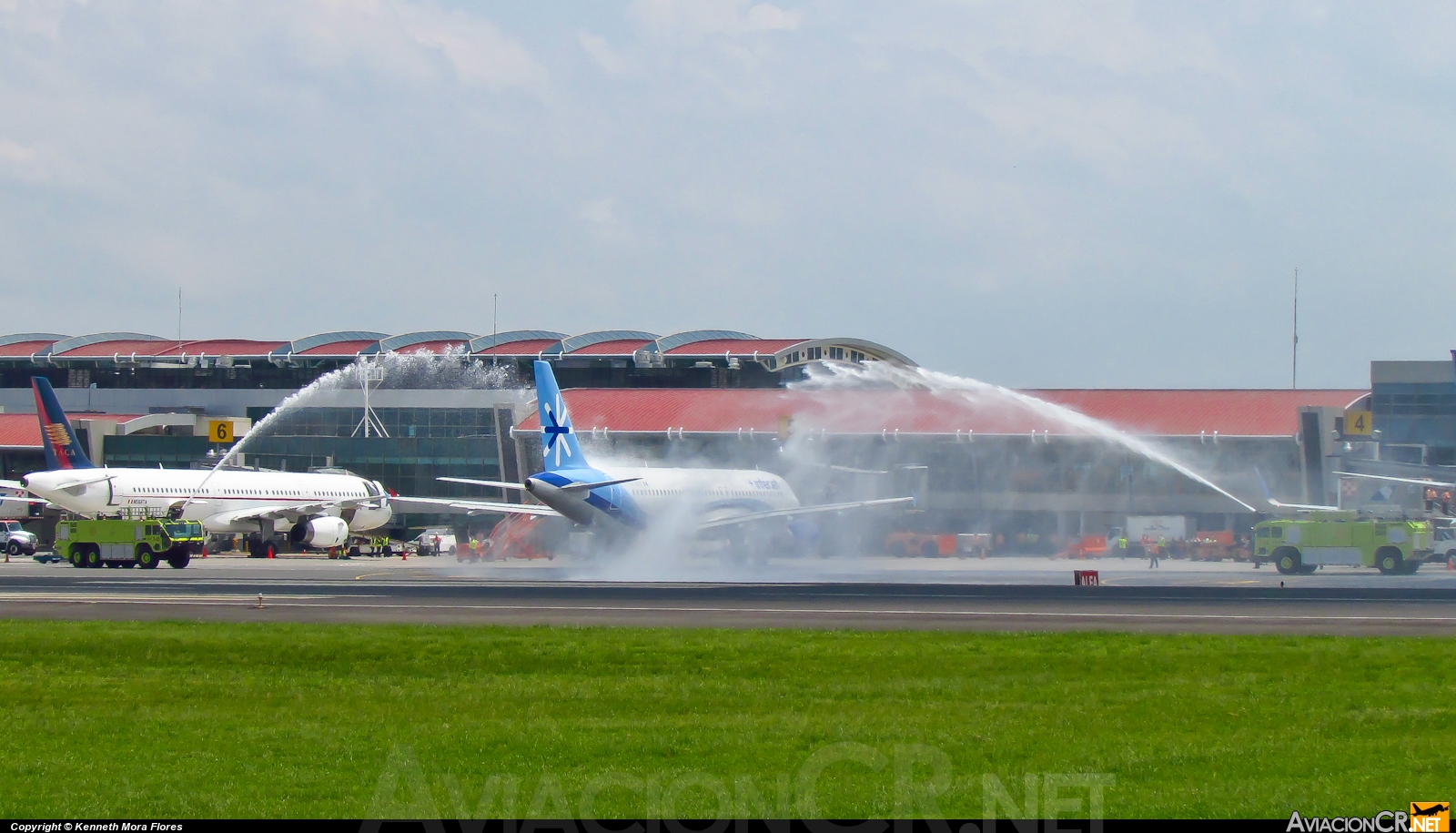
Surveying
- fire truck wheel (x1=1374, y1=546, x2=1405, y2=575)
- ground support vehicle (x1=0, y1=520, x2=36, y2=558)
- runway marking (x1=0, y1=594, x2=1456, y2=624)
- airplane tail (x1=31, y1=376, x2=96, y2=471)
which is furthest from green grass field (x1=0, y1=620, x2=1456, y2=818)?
ground support vehicle (x1=0, y1=520, x2=36, y2=558)

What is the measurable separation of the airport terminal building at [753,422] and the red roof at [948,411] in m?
0.16

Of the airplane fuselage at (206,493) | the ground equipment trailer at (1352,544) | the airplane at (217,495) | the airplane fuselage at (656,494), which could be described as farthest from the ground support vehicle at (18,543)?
the ground equipment trailer at (1352,544)

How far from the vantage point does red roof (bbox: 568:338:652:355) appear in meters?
126

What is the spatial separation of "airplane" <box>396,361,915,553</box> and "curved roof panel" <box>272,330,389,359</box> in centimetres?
6939

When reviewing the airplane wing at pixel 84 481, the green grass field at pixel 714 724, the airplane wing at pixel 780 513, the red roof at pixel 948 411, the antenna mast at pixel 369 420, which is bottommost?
the green grass field at pixel 714 724

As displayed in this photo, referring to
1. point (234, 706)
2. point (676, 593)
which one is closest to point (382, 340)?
point (676, 593)

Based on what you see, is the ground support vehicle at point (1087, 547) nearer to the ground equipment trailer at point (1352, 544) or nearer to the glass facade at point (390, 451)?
the ground equipment trailer at point (1352, 544)

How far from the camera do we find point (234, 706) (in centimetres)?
1927

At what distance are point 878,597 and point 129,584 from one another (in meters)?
27.2

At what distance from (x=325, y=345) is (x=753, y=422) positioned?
62296mm

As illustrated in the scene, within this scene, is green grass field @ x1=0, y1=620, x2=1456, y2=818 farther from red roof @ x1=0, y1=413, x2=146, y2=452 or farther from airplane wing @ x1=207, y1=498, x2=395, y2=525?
red roof @ x1=0, y1=413, x2=146, y2=452

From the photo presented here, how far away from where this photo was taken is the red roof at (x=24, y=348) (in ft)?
438

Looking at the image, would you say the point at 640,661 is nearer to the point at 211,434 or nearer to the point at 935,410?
the point at 935,410

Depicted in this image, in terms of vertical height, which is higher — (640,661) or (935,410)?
(935,410)
